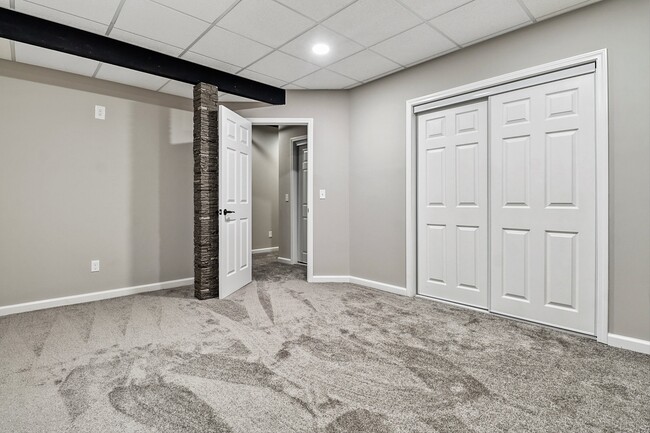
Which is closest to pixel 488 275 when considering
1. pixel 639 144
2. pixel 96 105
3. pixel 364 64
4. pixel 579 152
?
pixel 579 152

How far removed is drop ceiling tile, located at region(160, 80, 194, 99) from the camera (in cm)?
379

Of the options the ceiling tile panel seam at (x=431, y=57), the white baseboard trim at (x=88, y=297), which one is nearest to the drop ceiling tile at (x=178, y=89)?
the white baseboard trim at (x=88, y=297)

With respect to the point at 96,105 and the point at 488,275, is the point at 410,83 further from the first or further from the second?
the point at 96,105

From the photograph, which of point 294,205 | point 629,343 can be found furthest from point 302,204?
point 629,343

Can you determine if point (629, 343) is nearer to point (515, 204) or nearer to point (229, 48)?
point (515, 204)

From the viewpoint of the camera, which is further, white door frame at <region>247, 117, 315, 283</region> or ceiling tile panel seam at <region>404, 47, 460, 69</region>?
white door frame at <region>247, 117, 315, 283</region>

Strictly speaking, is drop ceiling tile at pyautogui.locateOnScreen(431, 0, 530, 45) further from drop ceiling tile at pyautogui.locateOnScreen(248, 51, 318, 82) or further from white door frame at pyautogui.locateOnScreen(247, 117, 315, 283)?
white door frame at pyautogui.locateOnScreen(247, 117, 315, 283)

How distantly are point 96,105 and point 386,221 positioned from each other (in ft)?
11.5

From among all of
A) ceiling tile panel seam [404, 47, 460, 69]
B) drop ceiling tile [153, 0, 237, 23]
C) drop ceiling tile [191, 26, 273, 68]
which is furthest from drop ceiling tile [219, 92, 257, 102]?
ceiling tile panel seam [404, 47, 460, 69]

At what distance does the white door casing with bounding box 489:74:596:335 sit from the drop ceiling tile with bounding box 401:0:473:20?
3.07 feet

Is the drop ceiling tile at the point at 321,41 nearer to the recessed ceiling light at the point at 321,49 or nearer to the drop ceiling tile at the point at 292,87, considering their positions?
the recessed ceiling light at the point at 321,49

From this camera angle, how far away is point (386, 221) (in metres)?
3.99

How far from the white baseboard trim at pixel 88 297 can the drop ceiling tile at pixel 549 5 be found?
14.7ft

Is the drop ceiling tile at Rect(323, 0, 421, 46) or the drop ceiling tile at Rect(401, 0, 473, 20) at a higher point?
the drop ceiling tile at Rect(323, 0, 421, 46)
